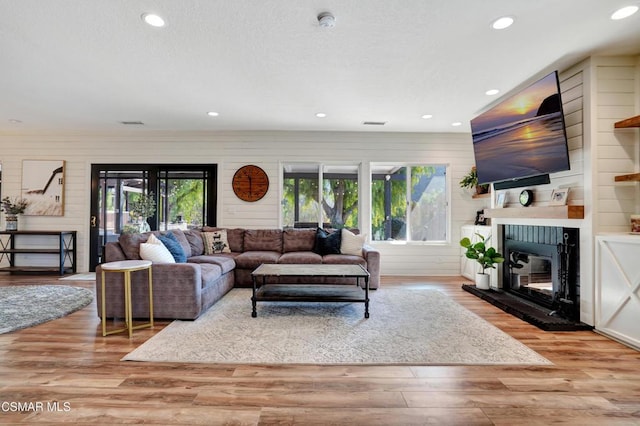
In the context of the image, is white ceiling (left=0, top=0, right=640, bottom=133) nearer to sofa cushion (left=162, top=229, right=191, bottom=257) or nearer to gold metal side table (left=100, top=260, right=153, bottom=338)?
sofa cushion (left=162, top=229, right=191, bottom=257)

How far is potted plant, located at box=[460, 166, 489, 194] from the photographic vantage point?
5.45 m

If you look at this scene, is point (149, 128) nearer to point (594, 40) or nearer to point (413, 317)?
point (413, 317)

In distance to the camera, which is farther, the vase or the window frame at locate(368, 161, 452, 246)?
the window frame at locate(368, 161, 452, 246)

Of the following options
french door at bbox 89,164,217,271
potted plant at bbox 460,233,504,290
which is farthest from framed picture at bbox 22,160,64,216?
potted plant at bbox 460,233,504,290

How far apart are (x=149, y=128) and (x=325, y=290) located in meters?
4.48

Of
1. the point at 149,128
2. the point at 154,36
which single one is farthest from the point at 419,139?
the point at 149,128

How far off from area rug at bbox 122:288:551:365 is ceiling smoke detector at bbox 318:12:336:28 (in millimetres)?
2601

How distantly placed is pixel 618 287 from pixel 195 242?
5.02 m

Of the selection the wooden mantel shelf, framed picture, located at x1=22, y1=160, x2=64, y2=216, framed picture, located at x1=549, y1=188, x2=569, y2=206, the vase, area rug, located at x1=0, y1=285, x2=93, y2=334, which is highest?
framed picture, located at x1=22, y1=160, x2=64, y2=216

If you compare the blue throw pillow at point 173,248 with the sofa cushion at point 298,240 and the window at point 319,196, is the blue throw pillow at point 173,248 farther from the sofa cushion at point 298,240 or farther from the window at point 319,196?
the window at point 319,196

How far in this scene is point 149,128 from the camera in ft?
18.4

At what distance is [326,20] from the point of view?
239cm

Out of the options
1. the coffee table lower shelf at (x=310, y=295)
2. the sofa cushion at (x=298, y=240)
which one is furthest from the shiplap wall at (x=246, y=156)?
Result: the coffee table lower shelf at (x=310, y=295)

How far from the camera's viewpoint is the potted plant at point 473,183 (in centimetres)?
545
